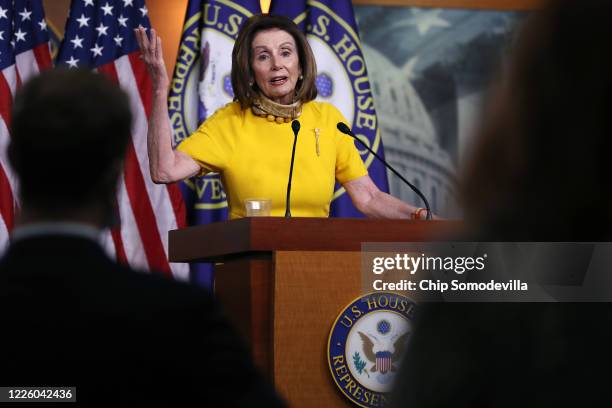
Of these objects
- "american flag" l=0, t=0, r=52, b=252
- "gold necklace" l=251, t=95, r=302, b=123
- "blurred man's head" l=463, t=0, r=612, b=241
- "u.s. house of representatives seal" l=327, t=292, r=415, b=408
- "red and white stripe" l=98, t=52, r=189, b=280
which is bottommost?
"u.s. house of representatives seal" l=327, t=292, r=415, b=408

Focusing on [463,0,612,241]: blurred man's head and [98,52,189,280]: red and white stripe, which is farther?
[98,52,189,280]: red and white stripe

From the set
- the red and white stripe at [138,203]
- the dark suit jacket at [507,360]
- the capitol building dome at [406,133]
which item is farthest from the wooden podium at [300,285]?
the capitol building dome at [406,133]

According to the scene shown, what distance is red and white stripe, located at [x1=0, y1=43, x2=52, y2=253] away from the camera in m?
4.59

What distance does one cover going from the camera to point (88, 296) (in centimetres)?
92

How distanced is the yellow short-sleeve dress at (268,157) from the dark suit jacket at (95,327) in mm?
2436

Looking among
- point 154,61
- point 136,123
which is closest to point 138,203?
point 136,123

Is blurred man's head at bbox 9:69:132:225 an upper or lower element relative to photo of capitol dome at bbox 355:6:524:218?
lower

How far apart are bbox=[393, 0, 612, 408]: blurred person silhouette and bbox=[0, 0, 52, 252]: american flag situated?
4.32 meters

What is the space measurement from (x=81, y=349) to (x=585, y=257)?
494 millimetres

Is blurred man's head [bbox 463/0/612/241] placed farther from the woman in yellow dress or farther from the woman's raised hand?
the woman's raised hand

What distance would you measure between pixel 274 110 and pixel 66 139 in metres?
2.61

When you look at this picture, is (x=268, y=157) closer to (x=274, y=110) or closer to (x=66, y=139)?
(x=274, y=110)

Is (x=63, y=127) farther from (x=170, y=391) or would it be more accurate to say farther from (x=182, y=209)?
(x=182, y=209)

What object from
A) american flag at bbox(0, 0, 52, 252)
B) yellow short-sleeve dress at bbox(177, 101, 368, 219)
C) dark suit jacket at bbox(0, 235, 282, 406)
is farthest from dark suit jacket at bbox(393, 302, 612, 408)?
american flag at bbox(0, 0, 52, 252)
